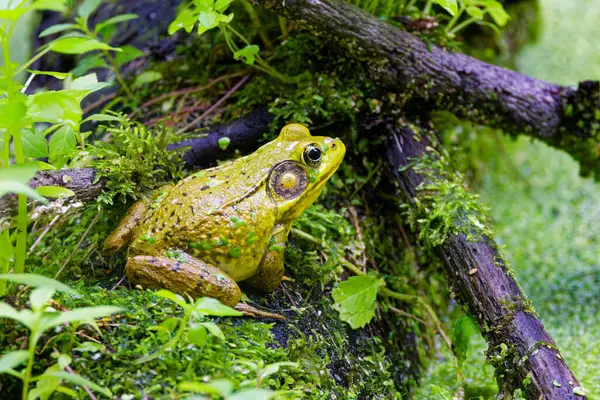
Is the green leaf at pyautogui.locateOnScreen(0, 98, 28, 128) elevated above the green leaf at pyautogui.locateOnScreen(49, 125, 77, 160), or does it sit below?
above

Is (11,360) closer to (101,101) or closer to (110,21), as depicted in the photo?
(110,21)

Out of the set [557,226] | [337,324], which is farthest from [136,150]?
[557,226]

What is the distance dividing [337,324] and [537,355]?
2.50 feet

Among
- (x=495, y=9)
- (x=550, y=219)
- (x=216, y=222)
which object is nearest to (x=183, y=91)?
(x=216, y=222)

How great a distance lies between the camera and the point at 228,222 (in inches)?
79.5

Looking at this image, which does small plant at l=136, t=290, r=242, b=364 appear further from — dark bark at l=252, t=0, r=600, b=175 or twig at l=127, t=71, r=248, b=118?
twig at l=127, t=71, r=248, b=118

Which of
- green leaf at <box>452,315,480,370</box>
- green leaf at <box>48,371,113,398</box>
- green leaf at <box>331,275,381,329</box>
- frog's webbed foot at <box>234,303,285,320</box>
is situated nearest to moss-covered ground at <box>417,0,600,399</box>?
green leaf at <box>452,315,480,370</box>

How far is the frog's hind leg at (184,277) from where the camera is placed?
192 centimetres

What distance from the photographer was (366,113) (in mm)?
2854

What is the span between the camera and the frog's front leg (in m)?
2.11

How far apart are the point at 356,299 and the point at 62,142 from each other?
1.32 meters

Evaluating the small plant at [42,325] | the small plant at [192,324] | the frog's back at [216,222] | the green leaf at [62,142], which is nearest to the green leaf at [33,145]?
the green leaf at [62,142]

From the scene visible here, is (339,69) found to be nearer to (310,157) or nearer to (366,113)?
(366,113)

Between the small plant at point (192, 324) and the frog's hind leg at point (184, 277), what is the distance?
16 cm
